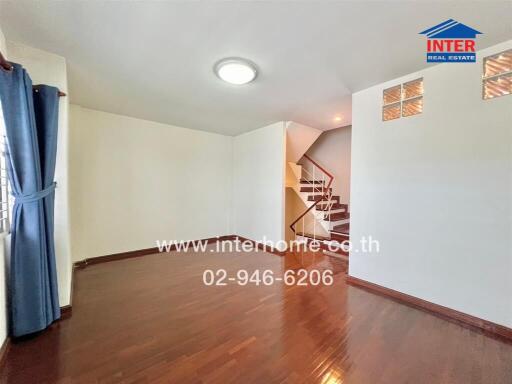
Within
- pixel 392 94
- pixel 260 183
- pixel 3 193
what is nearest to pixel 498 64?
pixel 392 94

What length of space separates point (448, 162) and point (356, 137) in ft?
3.42

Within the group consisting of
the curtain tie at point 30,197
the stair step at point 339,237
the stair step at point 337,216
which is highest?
the curtain tie at point 30,197

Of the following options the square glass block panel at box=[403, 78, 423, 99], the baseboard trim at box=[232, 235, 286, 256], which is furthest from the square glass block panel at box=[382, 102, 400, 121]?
the baseboard trim at box=[232, 235, 286, 256]

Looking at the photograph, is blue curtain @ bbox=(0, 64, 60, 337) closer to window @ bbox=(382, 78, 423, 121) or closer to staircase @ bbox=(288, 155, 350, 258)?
window @ bbox=(382, 78, 423, 121)

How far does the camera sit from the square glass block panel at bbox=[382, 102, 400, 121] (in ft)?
8.29

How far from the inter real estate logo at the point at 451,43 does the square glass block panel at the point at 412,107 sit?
0.39 meters

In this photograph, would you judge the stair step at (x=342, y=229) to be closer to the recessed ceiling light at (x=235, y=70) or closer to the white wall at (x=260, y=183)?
the white wall at (x=260, y=183)

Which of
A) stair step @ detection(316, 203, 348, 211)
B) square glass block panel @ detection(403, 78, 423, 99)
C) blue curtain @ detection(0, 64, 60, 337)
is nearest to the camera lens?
blue curtain @ detection(0, 64, 60, 337)

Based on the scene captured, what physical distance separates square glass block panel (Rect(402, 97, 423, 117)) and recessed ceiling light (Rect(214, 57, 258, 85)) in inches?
69.9

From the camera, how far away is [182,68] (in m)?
2.24

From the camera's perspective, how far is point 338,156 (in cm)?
527

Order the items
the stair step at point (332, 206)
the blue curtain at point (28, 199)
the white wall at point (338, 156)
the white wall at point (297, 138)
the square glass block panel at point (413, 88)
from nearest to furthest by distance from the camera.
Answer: the blue curtain at point (28, 199) < the square glass block panel at point (413, 88) < the white wall at point (297, 138) < the stair step at point (332, 206) < the white wall at point (338, 156)

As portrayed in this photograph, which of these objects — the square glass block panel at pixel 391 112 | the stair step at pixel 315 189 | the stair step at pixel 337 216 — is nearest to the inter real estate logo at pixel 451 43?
the square glass block panel at pixel 391 112

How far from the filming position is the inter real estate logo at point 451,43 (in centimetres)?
168
